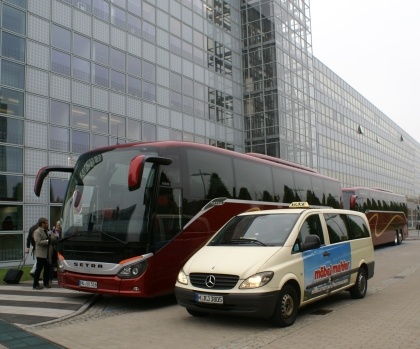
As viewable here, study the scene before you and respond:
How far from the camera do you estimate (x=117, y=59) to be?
26.1 metres

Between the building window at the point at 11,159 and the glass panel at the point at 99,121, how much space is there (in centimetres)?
456

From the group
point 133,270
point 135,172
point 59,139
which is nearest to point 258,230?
point 135,172

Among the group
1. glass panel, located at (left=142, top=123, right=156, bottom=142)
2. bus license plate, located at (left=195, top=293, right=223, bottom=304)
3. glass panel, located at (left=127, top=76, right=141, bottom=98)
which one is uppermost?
glass panel, located at (left=127, top=76, right=141, bottom=98)

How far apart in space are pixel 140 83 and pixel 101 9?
4517mm

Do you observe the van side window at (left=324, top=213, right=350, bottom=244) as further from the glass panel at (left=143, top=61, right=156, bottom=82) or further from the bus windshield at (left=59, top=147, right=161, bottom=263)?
the glass panel at (left=143, top=61, right=156, bottom=82)

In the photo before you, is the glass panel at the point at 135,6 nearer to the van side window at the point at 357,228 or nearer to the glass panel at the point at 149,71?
the glass panel at the point at 149,71

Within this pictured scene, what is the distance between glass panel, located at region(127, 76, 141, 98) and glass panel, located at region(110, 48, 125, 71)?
0.80 meters

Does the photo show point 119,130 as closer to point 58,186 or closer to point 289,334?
point 58,186

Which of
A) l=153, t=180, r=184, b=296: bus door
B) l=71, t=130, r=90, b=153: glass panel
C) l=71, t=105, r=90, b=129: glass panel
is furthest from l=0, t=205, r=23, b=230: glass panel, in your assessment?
l=153, t=180, r=184, b=296: bus door

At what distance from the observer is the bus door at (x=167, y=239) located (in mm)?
9500

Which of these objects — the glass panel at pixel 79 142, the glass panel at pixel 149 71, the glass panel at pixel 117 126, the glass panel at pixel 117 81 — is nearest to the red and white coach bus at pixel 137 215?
the glass panel at pixel 79 142

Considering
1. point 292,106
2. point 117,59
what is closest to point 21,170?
point 117,59

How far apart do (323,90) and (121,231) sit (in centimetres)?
4931

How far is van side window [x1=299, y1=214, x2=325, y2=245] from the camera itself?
8.18 m
